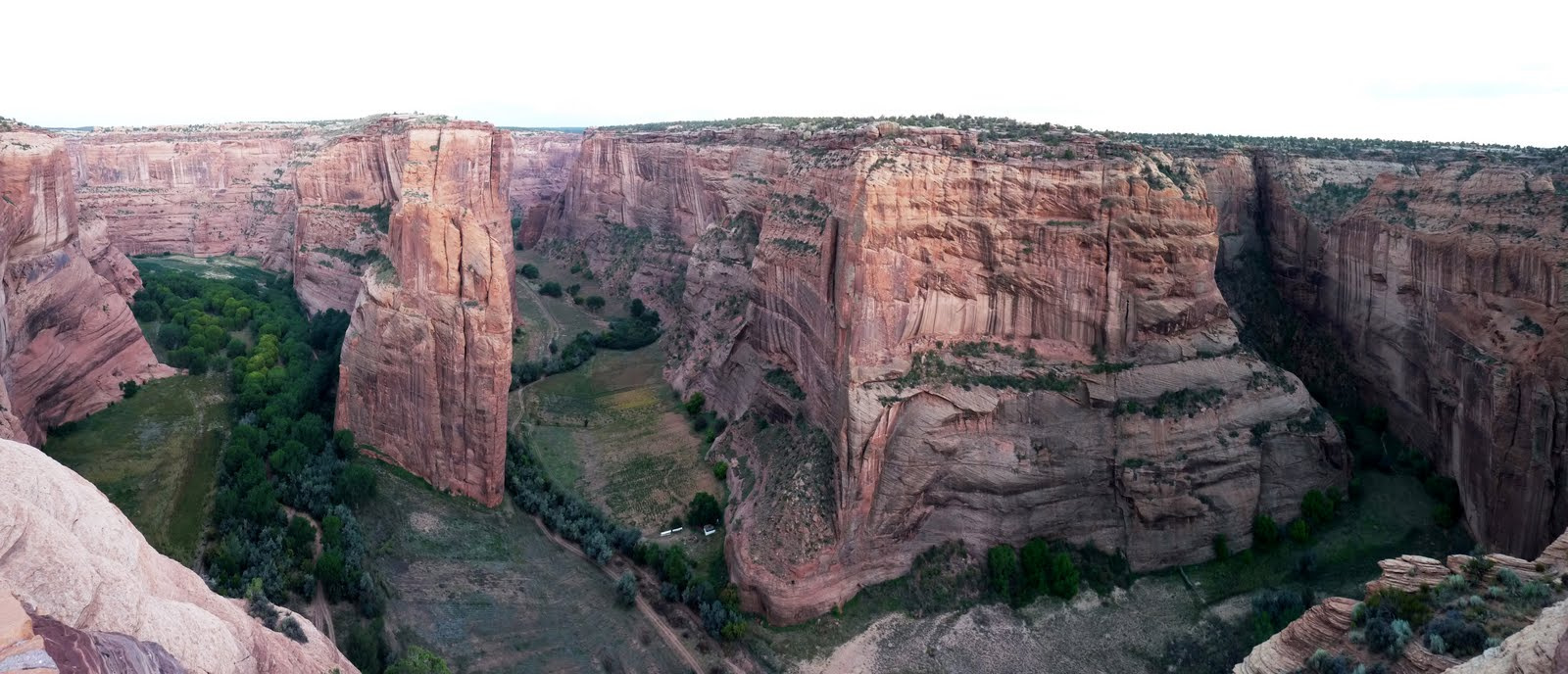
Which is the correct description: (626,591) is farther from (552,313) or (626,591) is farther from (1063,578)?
(552,313)

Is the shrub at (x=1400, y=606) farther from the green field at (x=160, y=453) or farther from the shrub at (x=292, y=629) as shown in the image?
the green field at (x=160, y=453)

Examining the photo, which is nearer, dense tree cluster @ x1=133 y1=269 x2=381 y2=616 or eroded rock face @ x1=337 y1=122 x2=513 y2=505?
dense tree cluster @ x1=133 y1=269 x2=381 y2=616

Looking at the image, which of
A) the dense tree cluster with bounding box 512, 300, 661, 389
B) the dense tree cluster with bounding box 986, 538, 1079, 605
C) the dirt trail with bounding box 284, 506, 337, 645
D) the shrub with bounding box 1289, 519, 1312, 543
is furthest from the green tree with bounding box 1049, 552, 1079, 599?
the dense tree cluster with bounding box 512, 300, 661, 389

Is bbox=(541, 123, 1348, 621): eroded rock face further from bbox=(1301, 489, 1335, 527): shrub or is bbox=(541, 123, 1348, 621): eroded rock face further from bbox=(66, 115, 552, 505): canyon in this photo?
bbox=(66, 115, 552, 505): canyon

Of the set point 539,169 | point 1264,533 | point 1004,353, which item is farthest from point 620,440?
point 539,169

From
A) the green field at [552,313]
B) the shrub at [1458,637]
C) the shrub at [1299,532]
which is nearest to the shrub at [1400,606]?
the shrub at [1458,637]
